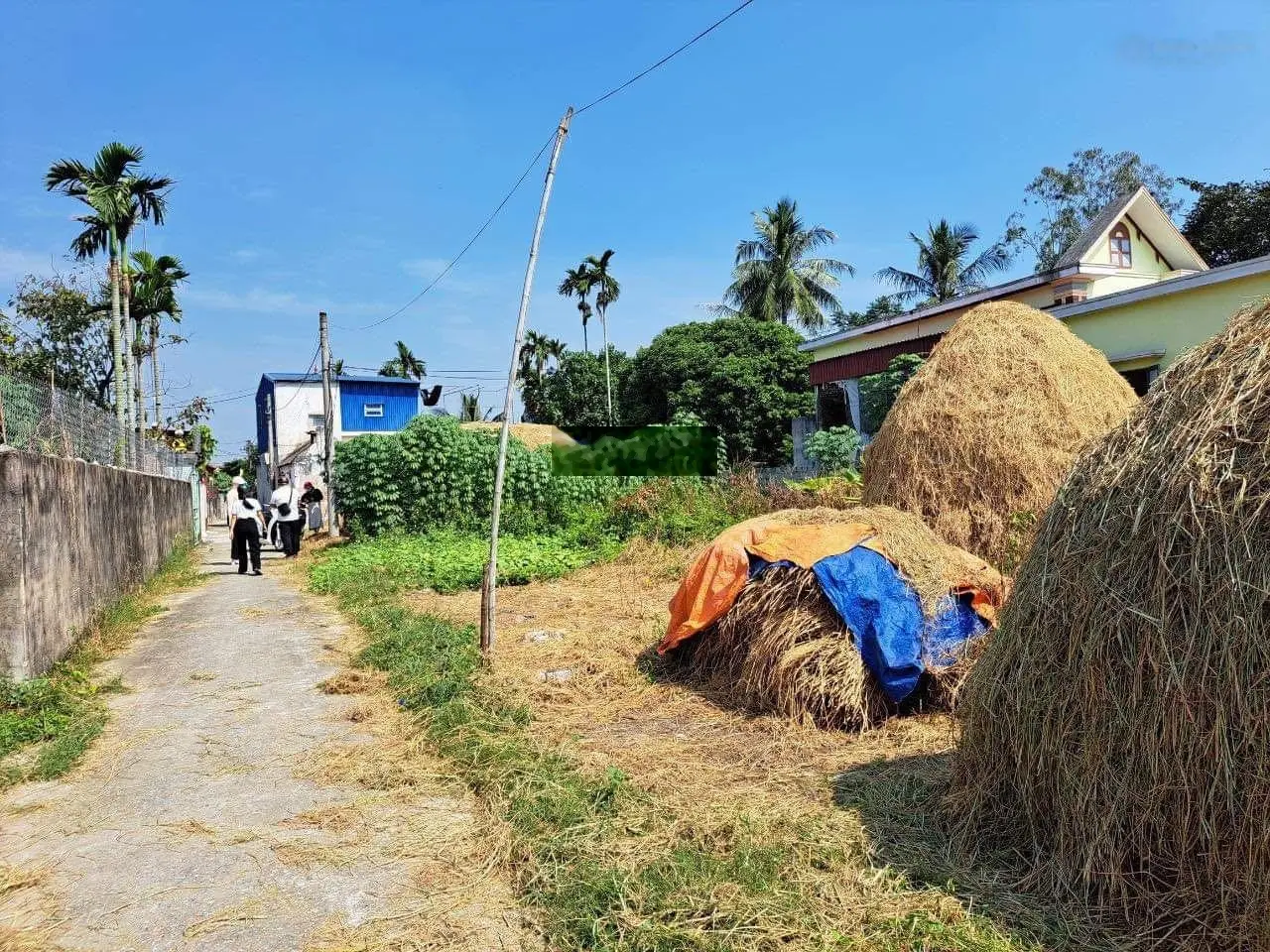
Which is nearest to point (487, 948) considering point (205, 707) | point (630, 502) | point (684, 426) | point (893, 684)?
point (893, 684)

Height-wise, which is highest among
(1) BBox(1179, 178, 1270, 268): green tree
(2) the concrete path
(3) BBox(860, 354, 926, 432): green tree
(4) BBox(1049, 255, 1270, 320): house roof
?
(1) BBox(1179, 178, 1270, 268): green tree

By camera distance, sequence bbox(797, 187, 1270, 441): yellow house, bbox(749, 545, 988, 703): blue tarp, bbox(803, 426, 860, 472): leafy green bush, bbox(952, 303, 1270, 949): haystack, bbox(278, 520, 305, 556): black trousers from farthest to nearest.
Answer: bbox(803, 426, 860, 472): leafy green bush
bbox(278, 520, 305, 556): black trousers
bbox(797, 187, 1270, 441): yellow house
bbox(749, 545, 988, 703): blue tarp
bbox(952, 303, 1270, 949): haystack

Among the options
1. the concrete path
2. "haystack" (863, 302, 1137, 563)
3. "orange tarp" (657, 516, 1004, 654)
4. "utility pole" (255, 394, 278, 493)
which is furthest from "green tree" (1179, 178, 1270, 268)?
"utility pole" (255, 394, 278, 493)

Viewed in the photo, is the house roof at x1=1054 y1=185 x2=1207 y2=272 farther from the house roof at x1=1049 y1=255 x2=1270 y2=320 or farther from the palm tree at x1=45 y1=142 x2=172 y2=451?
the palm tree at x1=45 y1=142 x2=172 y2=451

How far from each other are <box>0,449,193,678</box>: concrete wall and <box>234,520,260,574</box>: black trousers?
2.66 meters

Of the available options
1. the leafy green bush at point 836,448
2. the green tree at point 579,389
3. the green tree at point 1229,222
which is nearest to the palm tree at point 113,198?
the leafy green bush at point 836,448

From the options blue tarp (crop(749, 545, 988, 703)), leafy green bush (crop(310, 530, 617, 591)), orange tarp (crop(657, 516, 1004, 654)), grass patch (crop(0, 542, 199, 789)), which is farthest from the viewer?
leafy green bush (crop(310, 530, 617, 591))

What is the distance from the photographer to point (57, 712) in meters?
6.31

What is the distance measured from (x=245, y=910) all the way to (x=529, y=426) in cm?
2040

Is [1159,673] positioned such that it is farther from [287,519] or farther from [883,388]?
[287,519]

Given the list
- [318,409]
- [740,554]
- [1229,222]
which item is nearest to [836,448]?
[740,554]

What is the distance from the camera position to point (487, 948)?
3.33 m

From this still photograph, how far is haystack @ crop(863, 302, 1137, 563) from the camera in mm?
8297

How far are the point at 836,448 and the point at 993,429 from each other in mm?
9961
